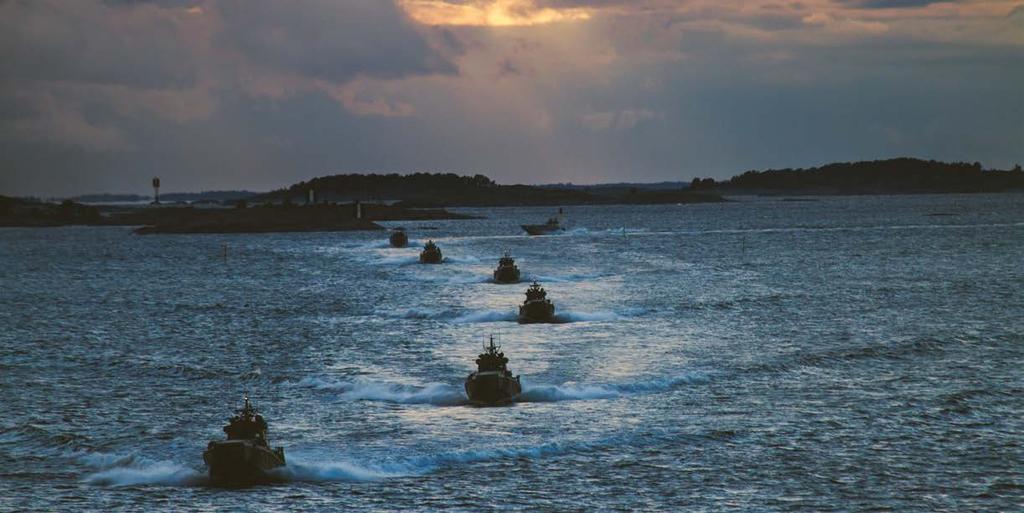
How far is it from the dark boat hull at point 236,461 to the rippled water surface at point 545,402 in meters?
1.02

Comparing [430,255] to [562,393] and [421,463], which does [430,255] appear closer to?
[562,393]

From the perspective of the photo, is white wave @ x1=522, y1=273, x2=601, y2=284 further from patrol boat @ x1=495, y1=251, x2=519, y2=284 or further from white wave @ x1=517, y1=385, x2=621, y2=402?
white wave @ x1=517, y1=385, x2=621, y2=402

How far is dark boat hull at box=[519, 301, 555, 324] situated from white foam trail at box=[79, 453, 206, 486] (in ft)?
177

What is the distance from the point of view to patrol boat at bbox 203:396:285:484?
1855 inches

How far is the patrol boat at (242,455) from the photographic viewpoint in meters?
47.1

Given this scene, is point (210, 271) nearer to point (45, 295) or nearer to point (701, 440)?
point (45, 295)

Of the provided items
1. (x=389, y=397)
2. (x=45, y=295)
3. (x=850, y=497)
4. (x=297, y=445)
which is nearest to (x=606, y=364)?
(x=389, y=397)

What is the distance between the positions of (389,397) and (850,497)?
2850cm

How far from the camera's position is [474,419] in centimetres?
5900

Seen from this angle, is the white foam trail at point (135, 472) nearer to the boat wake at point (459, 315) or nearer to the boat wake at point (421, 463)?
the boat wake at point (421, 463)

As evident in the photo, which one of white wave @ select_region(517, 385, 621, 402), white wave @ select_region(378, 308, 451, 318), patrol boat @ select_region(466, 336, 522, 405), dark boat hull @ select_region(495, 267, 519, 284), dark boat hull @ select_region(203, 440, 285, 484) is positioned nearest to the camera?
dark boat hull @ select_region(203, 440, 285, 484)

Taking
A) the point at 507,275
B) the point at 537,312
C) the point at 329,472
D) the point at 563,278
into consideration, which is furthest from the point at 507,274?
the point at 329,472

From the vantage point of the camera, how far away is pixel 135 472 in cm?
4938

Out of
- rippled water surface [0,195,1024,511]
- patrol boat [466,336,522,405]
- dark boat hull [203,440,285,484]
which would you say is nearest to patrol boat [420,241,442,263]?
rippled water surface [0,195,1024,511]
